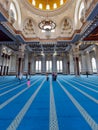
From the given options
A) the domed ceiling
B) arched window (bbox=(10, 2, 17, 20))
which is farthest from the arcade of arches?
the domed ceiling

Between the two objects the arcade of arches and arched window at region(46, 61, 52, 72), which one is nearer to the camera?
the arcade of arches

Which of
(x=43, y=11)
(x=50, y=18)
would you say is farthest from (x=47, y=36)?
(x=43, y=11)

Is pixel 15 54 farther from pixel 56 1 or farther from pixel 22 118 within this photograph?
pixel 22 118

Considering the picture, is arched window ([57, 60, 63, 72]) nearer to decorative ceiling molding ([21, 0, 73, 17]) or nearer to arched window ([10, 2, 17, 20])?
decorative ceiling molding ([21, 0, 73, 17])

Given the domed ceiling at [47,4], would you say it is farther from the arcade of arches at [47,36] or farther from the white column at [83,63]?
the white column at [83,63]

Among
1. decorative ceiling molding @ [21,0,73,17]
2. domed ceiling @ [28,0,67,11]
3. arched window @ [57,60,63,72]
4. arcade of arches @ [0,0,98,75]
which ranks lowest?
arched window @ [57,60,63,72]

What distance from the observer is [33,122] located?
1.62 metres

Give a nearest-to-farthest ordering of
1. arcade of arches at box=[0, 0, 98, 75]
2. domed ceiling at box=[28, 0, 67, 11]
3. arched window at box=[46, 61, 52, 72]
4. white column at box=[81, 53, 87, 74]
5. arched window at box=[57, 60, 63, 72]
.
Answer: arcade of arches at box=[0, 0, 98, 75]
domed ceiling at box=[28, 0, 67, 11]
white column at box=[81, 53, 87, 74]
arched window at box=[46, 61, 52, 72]
arched window at box=[57, 60, 63, 72]

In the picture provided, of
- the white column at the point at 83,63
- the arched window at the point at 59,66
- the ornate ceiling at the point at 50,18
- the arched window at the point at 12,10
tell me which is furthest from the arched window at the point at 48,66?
the arched window at the point at 12,10

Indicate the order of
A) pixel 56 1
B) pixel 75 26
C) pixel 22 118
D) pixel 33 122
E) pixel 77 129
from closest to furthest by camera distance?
pixel 77 129, pixel 33 122, pixel 22 118, pixel 75 26, pixel 56 1

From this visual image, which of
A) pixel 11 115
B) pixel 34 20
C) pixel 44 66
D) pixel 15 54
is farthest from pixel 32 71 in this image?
pixel 11 115

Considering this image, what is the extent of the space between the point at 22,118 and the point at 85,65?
65.1ft

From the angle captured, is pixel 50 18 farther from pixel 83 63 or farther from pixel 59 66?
pixel 59 66

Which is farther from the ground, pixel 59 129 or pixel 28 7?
pixel 28 7
